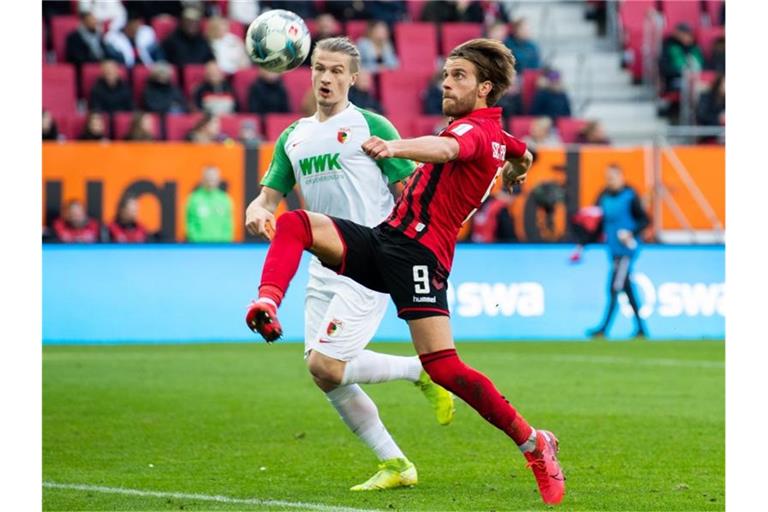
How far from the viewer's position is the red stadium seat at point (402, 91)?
2148cm

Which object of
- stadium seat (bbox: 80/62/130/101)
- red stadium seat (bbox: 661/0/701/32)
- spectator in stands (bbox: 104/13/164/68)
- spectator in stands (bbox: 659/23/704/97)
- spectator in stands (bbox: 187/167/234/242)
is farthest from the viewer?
red stadium seat (bbox: 661/0/701/32)

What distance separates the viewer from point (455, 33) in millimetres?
22859

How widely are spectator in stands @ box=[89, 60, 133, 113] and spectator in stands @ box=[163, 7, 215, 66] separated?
1419 mm

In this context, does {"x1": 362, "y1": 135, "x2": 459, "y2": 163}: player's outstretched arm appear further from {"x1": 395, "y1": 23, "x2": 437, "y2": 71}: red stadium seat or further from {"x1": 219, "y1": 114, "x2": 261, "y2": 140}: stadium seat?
{"x1": 395, "y1": 23, "x2": 437, "y2": 71}: red stadium seat

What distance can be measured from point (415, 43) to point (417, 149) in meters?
16.9

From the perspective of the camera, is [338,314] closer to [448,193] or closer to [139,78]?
[448,193]

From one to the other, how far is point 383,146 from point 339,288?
1.70 metres

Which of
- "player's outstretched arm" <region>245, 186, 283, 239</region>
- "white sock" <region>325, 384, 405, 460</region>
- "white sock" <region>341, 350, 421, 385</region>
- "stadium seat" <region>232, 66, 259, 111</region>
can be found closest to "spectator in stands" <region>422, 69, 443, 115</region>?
"stadium seat" <region>232, 66, 259, 111</region>

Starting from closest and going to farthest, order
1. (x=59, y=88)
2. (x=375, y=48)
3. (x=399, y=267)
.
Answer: (x=399, y=267)
(x=59, y=88)
(x=375, y=48)

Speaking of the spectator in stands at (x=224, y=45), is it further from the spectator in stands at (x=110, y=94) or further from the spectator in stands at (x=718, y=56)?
the spectator in stands at (x=718, y=56)

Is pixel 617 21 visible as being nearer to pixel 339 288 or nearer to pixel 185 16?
pixel 185 16

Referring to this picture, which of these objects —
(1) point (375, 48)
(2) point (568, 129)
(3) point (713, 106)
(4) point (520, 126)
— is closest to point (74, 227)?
(1) point (375, 48)

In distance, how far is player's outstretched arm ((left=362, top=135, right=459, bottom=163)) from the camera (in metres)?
6.03
